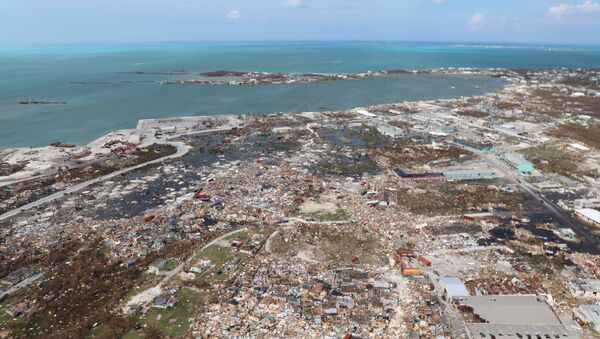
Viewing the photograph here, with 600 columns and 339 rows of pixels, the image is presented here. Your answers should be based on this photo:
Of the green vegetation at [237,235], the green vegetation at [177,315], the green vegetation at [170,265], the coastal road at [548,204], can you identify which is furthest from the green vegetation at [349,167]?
the green vegetation at [177,315]

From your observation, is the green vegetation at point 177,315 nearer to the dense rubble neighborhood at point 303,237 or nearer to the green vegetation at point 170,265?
the dense rubble neighborhood at point 303,237

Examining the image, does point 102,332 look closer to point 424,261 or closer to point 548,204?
point 424,261

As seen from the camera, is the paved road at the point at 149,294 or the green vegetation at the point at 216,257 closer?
Result: the paved road at the point at 149,294

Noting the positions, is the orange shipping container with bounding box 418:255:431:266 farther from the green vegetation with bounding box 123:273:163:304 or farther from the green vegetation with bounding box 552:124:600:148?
→ the green vegetation with bounding box 552:124:600:148

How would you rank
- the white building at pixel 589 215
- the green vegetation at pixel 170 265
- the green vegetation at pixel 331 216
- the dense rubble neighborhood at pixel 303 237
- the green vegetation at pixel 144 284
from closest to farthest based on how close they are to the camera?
the dense rubble neighborhood at pixel 303 237, the green vegetation at pixel 144 284, the green vegetation at pixel 170 265, the white building at pixel 589 215, the green vegetation at pixel 331 216

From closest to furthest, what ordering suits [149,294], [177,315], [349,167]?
[177,315]
[149,294]
[349,167]

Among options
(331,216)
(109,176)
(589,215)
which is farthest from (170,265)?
(589,215)
